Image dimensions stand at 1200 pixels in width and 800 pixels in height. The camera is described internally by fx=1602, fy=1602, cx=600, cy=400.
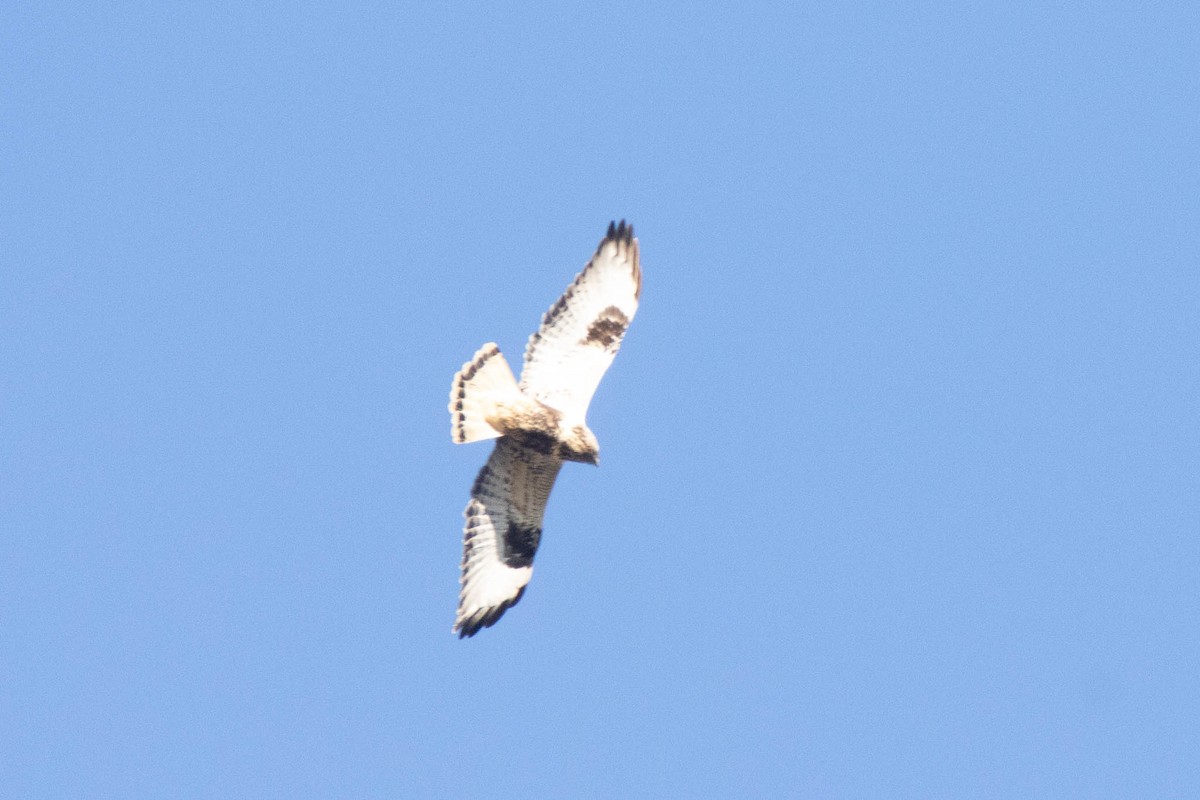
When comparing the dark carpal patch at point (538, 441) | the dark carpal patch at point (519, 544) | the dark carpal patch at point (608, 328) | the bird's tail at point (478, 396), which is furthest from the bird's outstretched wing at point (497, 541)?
the dark carpal patch at point (608, 328)

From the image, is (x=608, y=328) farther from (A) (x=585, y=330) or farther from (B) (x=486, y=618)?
(B) (x=486, y=618)

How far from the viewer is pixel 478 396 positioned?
10.8 meters

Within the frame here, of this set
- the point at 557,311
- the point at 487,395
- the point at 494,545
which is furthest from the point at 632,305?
the point at 494,545

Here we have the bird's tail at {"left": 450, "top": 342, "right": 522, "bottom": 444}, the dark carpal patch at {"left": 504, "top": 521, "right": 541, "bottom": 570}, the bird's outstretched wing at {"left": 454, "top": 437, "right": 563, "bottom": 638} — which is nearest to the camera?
the bird's tail at {"left": 450, "top": 342, "right": 522, "bottom": 444}

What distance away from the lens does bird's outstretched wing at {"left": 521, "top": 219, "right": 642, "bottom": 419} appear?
11141 mm

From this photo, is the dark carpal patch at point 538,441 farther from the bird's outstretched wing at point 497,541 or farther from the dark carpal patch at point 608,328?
the dark carpal patch at point 608,328

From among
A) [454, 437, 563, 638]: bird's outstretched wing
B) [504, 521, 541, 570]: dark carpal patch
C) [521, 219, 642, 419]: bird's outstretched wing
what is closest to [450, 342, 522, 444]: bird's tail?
[521, 219, 642, 419]: bird's outstretched wing

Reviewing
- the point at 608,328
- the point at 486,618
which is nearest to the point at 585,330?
the point at 608,328

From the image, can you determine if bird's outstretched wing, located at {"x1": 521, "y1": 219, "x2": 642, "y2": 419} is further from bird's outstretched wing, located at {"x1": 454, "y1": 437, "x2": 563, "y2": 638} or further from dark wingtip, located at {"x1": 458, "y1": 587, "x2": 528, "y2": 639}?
dark wingtip, located at {"x1": 458, "y1": 587, "x2": 528, "y2": 639}

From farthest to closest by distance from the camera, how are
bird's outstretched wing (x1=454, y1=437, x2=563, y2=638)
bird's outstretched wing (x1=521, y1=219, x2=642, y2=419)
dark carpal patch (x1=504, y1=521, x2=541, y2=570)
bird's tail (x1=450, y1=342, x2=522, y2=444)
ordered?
dark carpal patch (x1=504, y1=521, x2=541, y2=570), bird's outstretched wing (x1=454, y1=437, x2=563, y2=638), bird's outstretched wing (x1=521, y1=219, x2=642, y2=419), bird's tail (x1=450, y1=342, x2=522, y2=444)

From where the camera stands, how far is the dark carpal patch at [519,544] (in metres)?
11.5

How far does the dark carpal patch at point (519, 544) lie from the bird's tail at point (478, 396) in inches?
36.4

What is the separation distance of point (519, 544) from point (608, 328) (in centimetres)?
169

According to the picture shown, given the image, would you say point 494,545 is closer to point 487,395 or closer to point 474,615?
point 474,615
